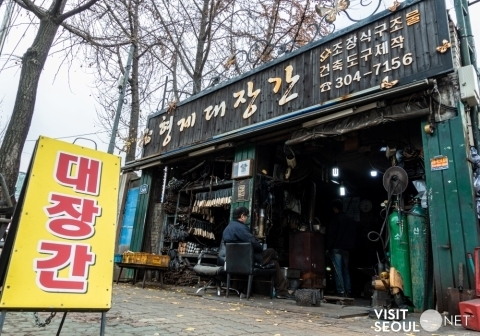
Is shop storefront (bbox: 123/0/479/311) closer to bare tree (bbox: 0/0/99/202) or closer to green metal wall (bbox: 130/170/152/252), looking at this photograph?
green metal wall (bbox: 130/170/152/252)

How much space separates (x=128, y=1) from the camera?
→ 333 inches

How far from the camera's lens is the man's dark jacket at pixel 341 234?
859 centimetres

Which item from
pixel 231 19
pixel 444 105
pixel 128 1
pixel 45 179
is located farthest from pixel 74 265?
pixel 231 19

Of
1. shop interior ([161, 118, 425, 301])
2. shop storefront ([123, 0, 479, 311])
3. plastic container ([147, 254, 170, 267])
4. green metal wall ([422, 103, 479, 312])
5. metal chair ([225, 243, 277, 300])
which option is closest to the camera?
green metal wall ([422, 103, 479, 312])

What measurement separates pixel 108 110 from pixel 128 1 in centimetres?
952

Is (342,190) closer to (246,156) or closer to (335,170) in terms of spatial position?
(335,170)

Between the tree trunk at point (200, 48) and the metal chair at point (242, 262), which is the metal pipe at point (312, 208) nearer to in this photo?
the metal chair at point (242, 262)

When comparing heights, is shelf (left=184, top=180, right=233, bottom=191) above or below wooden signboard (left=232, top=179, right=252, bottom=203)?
above

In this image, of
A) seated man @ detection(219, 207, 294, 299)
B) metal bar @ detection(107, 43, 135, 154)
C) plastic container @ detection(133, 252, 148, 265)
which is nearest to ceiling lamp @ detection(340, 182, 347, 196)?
seated man @ detection(219, 207, 294, 299)

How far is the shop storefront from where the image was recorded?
217 inches

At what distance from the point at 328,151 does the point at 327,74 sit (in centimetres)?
202

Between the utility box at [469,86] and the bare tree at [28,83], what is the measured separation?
6.32 m

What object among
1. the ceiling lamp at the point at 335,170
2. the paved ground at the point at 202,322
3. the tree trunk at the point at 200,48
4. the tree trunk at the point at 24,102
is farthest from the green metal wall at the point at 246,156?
the tree trunk at the point at 200,48

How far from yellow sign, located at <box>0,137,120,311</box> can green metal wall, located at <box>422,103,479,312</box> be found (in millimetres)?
4690
